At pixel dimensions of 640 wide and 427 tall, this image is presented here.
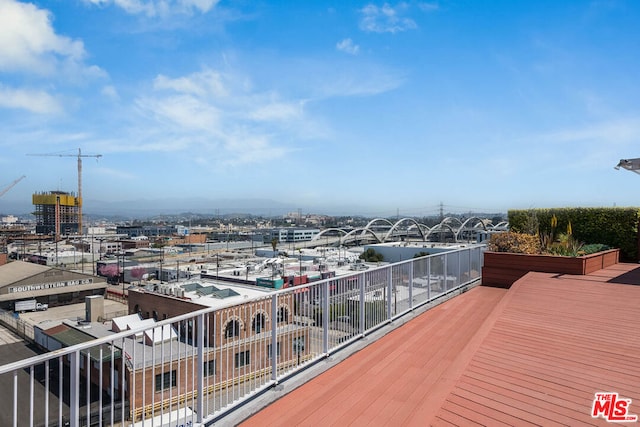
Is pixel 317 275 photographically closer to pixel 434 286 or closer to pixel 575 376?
pixel 434 286

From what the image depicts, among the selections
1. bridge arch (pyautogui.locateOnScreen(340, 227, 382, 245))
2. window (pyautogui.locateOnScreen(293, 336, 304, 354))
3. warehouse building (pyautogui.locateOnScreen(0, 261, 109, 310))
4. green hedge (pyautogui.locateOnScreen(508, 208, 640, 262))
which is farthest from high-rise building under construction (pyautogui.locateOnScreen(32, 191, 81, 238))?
window (pyautogui.locateOnScreen(293, 336, 304, 354))

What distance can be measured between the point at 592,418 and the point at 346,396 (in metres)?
1.79

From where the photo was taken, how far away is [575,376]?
3.17 meters

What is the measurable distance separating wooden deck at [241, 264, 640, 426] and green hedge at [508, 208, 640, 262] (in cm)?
497

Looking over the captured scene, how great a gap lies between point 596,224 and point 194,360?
1066cm

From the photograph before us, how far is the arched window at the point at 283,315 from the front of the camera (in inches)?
145

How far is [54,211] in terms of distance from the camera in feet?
458

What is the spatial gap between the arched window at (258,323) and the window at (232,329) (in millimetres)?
374

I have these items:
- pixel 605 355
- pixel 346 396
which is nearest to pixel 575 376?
pixel 605 355

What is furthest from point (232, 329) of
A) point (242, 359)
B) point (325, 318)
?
point (325, 318)

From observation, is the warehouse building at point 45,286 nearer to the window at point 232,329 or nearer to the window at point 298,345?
the window at point 298,345

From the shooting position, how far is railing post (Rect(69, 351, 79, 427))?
2039 mm

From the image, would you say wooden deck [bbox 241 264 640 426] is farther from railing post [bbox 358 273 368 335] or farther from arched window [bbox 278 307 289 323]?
arched window [bbox 278 307 289 323]

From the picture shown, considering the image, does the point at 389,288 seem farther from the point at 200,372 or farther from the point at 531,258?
the point at 531,258
